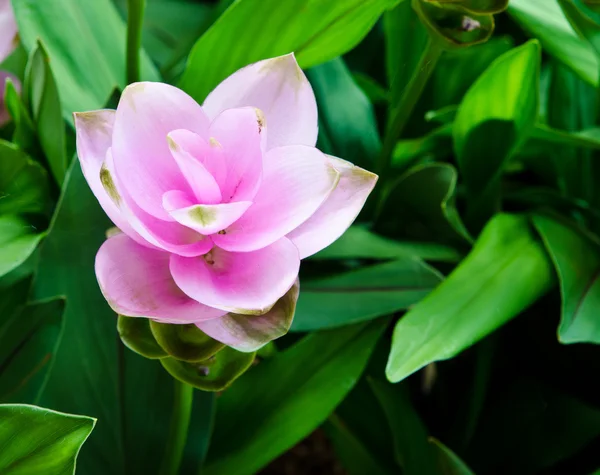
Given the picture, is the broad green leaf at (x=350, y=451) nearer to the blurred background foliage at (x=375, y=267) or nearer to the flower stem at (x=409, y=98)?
the blurred background foliage at (x=375, y=267)

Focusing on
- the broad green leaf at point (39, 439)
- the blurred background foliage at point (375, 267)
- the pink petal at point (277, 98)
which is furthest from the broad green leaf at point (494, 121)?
the broad green leaf at point (39, 439)

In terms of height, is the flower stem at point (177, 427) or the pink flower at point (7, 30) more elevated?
the pink flower at point (7, 30)

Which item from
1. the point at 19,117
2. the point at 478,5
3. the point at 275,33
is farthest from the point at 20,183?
the point at 478,5

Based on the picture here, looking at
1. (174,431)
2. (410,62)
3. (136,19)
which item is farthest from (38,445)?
(410,62)

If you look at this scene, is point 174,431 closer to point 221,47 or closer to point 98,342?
point 98,342

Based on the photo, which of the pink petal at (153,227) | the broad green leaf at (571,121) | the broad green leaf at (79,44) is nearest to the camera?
the pink petal at (153,227)

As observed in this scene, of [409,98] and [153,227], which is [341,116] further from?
[153,227]
